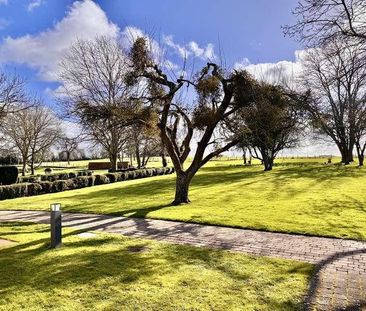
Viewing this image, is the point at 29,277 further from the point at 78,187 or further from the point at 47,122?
the point at 47,122

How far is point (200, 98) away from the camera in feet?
44.9

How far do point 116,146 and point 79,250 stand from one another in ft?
82.2

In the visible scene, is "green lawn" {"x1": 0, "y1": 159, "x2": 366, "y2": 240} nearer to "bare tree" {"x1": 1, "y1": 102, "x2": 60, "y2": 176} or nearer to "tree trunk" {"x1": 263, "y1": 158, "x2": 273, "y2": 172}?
"tree trunk" {"x1": 263, "y1": 158, "x2": 273, "y2": 172}

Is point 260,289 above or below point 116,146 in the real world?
below

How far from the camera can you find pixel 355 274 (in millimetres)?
5539

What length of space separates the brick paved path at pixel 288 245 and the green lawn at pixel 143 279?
357mm

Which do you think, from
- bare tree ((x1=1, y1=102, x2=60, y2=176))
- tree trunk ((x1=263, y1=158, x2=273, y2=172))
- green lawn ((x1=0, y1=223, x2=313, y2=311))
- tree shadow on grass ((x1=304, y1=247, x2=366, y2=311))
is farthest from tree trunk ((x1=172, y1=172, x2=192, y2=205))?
bare tree ((x1=1, y1=102, x2=60, y2=176))

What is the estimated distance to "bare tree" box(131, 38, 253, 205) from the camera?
487 inches

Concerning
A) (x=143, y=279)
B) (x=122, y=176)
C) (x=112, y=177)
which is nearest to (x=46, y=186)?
(x=112, y=177)

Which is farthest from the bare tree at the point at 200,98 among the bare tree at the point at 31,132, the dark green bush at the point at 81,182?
the bare tree at the point at 31,132

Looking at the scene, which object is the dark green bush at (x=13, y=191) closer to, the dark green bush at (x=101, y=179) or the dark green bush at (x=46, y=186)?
the dark green bush at (x=46, y=186)

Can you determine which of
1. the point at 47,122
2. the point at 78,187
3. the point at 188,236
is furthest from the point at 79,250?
the point at 47,122

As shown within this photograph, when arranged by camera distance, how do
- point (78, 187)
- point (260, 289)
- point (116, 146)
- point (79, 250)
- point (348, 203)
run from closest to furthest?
point (260, 289) → point (79, 250) → point (348, 203) → point (78, 187) → point (116, 146)

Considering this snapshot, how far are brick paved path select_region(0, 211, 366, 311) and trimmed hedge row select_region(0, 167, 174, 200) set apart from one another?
7035 mm
